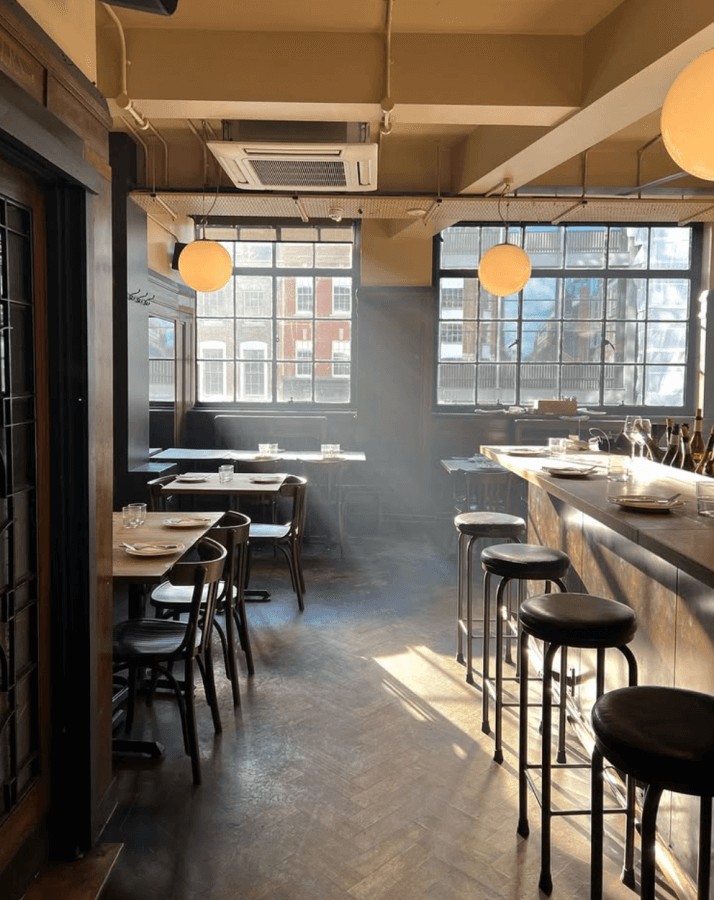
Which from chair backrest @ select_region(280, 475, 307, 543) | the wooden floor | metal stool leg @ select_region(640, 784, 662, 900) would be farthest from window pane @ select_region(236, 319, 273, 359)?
metal stool leg @ select_region(640, 784, 662, 900)

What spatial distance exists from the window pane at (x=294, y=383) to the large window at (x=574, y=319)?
4.58 feet

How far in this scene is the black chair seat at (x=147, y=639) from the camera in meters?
2.80

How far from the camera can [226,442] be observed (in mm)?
7621

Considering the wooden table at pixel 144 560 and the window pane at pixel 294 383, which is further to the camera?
the window pane at pixel 294 383

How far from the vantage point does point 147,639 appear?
295 cm

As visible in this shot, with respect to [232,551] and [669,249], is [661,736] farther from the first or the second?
[669,249]

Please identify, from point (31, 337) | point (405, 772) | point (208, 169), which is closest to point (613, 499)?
point (405, 772)

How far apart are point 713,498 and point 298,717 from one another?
1953 mm

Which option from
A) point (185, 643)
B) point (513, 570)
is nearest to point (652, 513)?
point (513, 570)

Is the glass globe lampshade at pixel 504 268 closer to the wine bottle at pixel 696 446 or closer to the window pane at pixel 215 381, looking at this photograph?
the wine bottle at pixel 696 446

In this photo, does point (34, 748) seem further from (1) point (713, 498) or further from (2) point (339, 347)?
(2) point (339, 347)

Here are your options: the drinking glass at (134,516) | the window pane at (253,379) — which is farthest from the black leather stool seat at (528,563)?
the window pane at (253,379)

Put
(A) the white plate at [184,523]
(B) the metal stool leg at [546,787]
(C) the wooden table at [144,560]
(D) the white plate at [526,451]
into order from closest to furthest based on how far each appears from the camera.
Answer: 1. (B) the metal stool leg at [546,787]
2. (C) the wooden table at [144,560]
3. (A) the white plate at [184,523]
4. (D) the white plate at [526,451]

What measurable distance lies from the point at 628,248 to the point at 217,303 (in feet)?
14.3
